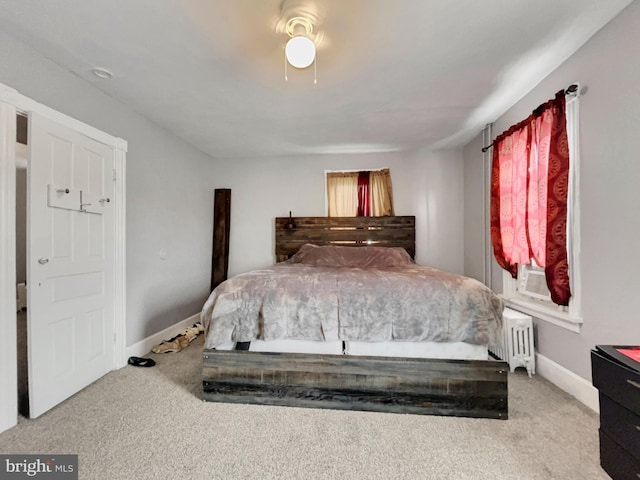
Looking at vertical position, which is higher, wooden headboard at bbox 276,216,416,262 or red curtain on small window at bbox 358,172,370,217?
red curtain on small window at bbox 358,172,370,217

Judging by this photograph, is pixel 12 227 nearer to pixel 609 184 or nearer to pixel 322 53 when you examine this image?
pixel 322 53

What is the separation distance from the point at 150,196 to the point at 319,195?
85.3 inches

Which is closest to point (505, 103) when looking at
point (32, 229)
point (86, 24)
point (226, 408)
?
point (86, 24)

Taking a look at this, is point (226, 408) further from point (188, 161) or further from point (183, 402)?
point (188, 161)

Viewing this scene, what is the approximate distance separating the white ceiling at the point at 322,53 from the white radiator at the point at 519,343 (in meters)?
1.98

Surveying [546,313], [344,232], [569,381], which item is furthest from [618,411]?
[344,232]

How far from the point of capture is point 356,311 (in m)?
2.00

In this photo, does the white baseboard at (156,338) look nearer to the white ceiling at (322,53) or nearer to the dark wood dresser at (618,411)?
the white ceiling at (322,53)

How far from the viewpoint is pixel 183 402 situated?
1966mm

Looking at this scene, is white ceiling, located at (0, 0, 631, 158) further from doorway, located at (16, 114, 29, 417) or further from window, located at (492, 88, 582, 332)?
doorway, located at (16, 114, 29, 417)

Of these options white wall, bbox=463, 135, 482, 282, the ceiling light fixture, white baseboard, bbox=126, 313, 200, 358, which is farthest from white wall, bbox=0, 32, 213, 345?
white wall, bbox=463, 135, 482, 282

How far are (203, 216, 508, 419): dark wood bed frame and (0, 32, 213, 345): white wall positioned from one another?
4.56 ft

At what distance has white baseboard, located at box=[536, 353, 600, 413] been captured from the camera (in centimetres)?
184

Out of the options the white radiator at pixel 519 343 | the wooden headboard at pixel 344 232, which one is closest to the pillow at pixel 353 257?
the wooden headboard at pixel 344 232
